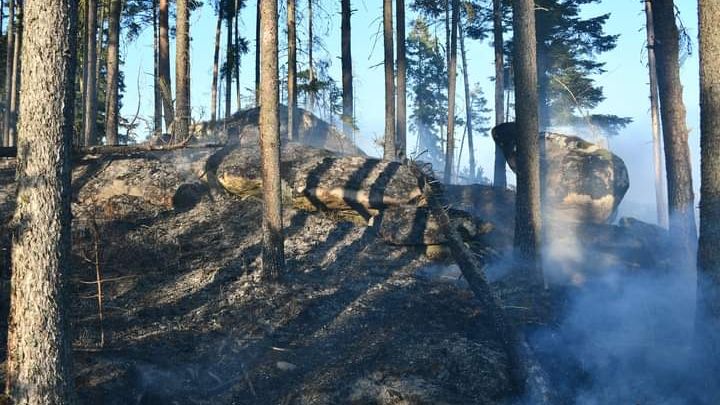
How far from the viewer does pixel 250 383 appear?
8.52m

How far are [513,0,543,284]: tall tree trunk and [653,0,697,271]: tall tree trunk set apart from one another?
2.60m

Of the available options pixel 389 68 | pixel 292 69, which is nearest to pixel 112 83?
pixel 292 69

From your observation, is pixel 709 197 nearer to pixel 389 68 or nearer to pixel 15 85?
pixel 389 68

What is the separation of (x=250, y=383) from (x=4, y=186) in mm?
10606

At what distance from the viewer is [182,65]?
16688 millimetres

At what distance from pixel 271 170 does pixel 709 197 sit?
7506 mm

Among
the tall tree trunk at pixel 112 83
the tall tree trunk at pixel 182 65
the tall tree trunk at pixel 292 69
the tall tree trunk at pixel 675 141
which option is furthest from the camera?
the tall tree trunk at pixel 292 69

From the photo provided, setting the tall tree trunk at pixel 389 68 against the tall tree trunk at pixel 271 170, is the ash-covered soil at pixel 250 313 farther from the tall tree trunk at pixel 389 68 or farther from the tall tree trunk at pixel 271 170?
the tall tree trunk at pixel 389 68

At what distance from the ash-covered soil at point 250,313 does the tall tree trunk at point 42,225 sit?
3.66ft

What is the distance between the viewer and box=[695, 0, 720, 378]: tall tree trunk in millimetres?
8047

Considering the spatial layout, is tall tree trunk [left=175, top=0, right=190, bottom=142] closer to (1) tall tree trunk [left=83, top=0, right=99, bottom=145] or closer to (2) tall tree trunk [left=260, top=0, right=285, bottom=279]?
(1) tall tree trunk [left=83, top=0, right=99, bottom=145]

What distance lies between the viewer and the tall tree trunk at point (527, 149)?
11969mm

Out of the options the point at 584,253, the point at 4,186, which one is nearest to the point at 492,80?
the point at 584,253

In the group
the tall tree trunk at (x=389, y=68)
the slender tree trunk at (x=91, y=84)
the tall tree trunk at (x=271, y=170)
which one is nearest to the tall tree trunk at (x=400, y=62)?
the tall tree trunk at (x=389, y=68)
